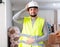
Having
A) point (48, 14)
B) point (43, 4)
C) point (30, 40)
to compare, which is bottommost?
point (30, 40)

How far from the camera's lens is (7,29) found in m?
2.91

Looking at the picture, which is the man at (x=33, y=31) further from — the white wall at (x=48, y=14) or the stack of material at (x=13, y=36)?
the white wall at (x=48, y=14)

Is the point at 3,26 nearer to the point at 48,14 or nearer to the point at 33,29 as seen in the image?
the point at 48,14

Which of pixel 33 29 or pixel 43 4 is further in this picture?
pixel 43 4

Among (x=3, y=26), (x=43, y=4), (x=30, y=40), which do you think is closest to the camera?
(x=30, y=40)

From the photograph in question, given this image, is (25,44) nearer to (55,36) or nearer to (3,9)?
(55,36)

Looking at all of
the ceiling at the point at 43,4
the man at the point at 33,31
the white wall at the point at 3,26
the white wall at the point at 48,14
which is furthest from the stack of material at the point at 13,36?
the man at the point at 33,31

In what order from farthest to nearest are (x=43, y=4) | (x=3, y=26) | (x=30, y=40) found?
(x=43, y=4), (x=3, y=26), (x=30, y=40)

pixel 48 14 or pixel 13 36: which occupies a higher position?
pixel 48 14

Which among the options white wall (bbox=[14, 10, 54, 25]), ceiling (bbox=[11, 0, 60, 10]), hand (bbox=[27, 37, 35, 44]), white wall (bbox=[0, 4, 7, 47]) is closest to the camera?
hand (bbox=[27, 37, 35, 44])

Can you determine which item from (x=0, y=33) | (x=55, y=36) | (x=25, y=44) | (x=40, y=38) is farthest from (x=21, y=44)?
(x=0, y=33)

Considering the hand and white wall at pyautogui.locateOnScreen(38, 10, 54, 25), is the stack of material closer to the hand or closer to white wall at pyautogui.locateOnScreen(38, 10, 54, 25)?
white wall at pyautogui.locateOnScreen(38, 10, 54, 25)

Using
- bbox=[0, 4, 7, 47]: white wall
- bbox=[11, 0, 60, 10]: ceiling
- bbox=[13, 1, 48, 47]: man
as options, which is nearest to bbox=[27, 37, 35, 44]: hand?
bbox=[13, 1, 48, 47]: man

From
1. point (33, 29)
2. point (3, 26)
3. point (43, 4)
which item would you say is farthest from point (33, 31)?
point (43, 4)
